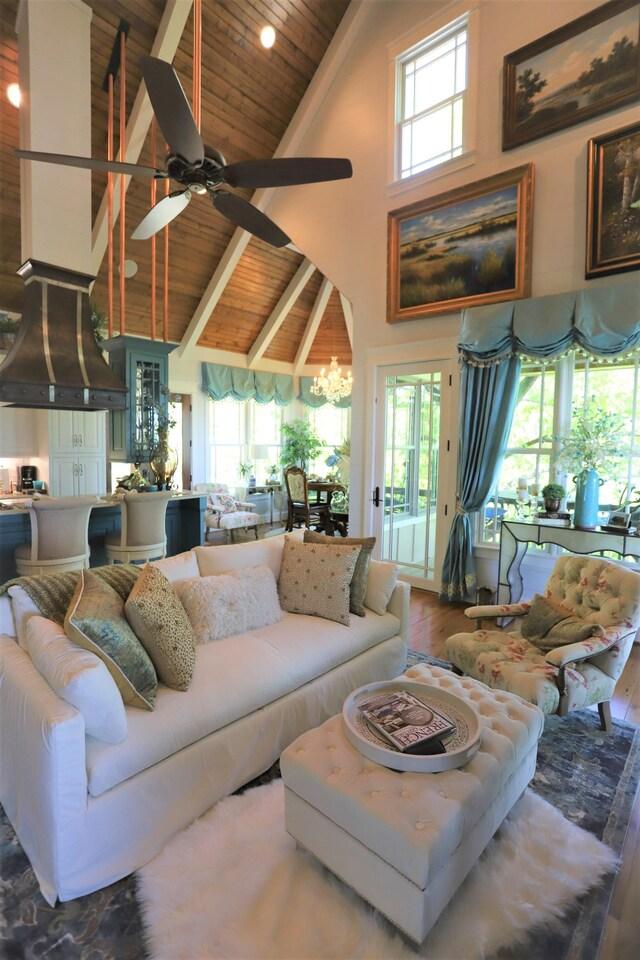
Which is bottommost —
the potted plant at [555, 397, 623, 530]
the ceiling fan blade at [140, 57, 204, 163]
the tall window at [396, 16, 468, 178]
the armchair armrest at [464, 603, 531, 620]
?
the armchair armrest at [464, 603, 531, 620]

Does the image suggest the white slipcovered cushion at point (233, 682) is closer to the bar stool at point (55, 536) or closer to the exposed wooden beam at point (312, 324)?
the bar stool at point (55, 536)

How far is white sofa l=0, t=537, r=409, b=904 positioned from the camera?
4.88ft

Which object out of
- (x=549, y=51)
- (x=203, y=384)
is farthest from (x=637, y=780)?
(x=203, y=384)

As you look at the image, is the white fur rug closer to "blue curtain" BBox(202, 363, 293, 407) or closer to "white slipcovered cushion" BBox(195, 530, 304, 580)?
"white slipcovered cushion" BBox(195, 530, 304, 580)

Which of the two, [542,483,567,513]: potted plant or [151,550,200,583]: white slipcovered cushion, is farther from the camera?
[542,483,567,513]: potted plant

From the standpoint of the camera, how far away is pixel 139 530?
405 centimetres

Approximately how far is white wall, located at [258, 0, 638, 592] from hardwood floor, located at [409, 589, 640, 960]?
1394 mm

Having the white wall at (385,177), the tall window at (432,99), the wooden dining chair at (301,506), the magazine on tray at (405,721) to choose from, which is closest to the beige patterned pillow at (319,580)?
the magazine on tray at (405,721)

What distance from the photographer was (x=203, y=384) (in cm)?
805

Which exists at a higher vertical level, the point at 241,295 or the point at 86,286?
the point at 241,295

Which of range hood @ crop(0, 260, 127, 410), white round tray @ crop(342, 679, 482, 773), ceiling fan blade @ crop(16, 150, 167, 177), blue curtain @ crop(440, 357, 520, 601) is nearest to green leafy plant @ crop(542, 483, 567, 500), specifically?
blue curtain @ crop(440, 357, 520, 601)

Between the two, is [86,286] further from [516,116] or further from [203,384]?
[516,116]

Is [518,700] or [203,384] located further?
[203,384]

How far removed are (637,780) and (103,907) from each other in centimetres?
215
